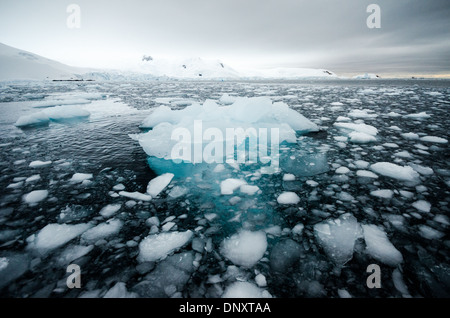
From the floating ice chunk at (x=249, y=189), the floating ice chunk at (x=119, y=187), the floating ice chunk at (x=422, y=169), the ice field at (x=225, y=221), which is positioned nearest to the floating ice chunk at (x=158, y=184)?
the ice field at (x=225, y=221)

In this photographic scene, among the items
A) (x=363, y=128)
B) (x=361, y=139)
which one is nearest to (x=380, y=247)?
(x=361, y=139)

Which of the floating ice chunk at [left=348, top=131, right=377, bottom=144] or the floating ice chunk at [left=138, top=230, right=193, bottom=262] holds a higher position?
the floating ice chunk at [left=348, top=131, right=377, bottom=144]

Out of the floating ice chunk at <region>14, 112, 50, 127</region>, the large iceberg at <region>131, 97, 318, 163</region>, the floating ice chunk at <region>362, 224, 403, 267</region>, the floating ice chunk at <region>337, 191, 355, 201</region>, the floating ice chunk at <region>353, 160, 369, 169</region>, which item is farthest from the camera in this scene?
the floating ice chunk at <region>14, 112, 50, 127</region>

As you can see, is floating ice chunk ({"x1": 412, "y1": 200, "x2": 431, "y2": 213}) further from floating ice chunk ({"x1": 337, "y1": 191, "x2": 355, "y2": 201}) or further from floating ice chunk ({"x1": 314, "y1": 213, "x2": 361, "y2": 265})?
floating ice chunk ({"x1": 314, "y1": 213, "x2": 361, "y2": 265})

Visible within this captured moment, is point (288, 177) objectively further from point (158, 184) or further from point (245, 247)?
point (158, 184)

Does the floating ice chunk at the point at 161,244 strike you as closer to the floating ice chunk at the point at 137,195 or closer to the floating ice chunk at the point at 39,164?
the floating ice chunk at the point at 137,195

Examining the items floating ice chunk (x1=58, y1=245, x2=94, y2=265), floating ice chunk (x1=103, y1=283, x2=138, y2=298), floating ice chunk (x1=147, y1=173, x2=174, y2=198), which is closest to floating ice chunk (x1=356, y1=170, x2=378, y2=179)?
floating ice chunk (x1=147, y1=173, x2=174, y2=198)
